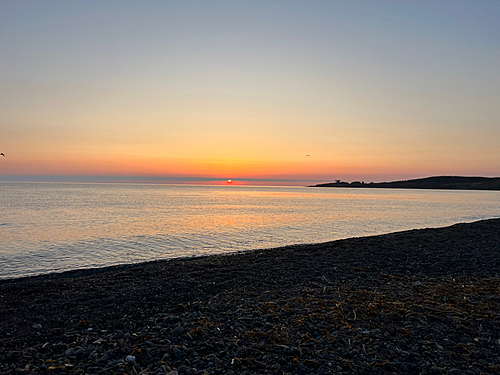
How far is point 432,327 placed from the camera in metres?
6.51

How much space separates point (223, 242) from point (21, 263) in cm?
1288

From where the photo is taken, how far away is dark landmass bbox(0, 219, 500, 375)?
5.38 metres

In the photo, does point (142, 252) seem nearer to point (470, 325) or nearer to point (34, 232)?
point (34, 232)

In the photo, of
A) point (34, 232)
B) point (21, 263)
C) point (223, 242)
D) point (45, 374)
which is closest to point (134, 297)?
point (45, 374)

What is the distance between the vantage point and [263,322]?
7105 millimetres

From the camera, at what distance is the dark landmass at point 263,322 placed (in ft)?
17.6

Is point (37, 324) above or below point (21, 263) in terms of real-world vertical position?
above

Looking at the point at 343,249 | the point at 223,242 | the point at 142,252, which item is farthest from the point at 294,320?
the point at 223,242

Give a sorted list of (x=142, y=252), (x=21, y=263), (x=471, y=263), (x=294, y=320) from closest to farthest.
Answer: (x=294, y=320) < (x=471, y=263) < (x=21, y=263) < (x=142, y=252)

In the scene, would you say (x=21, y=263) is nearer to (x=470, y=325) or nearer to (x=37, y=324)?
(x=37, y=324)

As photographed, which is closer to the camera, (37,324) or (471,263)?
(37,324)

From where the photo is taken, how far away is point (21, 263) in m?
17.8

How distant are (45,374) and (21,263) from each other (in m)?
15.7

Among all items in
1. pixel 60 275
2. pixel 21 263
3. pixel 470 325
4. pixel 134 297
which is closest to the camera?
pixel 470 325
